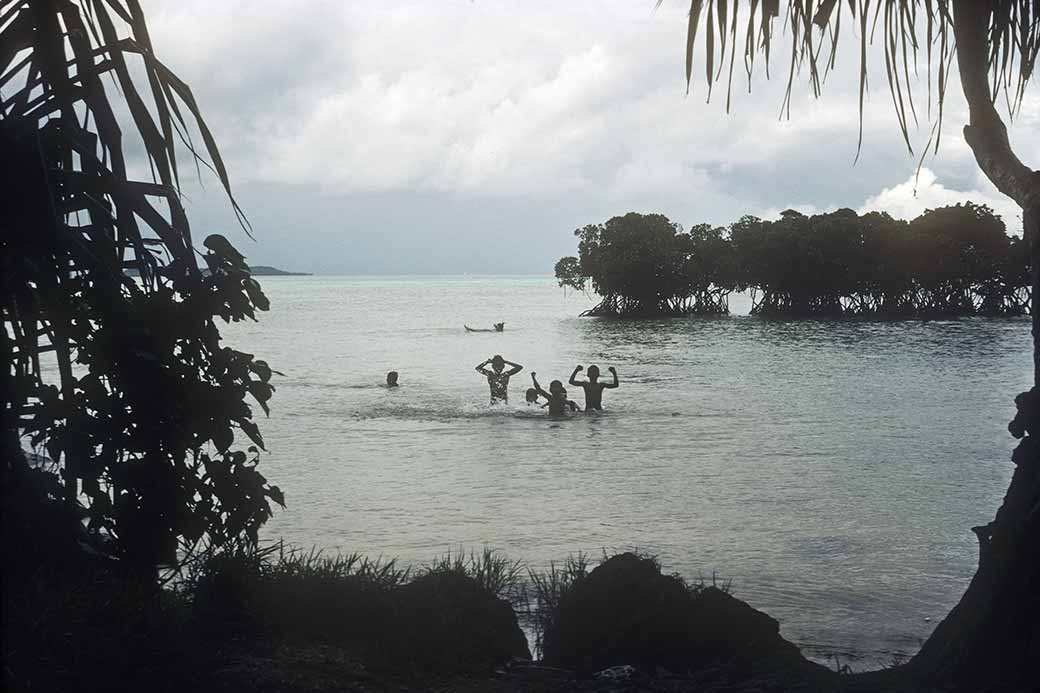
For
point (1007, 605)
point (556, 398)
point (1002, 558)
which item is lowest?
point (556, 398)

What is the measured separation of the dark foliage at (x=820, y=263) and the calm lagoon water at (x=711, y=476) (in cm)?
4379

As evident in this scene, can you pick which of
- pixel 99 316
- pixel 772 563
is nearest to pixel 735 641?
pixel 99 316

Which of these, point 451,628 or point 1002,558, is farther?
point 451,628

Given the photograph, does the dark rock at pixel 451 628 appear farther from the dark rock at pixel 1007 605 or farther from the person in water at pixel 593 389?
the person in water at pixel 593 389

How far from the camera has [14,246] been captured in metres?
4.74

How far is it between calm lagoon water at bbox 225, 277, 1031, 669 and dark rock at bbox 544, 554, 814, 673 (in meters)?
1.99

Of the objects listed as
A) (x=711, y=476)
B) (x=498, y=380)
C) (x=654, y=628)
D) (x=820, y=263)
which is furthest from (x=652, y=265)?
(x=654, y=628)

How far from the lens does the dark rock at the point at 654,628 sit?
561 cm

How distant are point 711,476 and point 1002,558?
542 inches

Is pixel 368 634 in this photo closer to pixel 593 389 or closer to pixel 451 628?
pixel 451 628

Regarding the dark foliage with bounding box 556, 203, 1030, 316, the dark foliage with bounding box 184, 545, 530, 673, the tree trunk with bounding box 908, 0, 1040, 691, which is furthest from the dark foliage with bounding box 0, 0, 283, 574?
the dark foliage with bounding box 556, 203, 1030, 316

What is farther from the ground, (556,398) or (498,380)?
(498,380)

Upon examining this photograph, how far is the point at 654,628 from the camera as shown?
5.77m

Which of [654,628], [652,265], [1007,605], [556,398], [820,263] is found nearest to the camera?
[1007,605]
